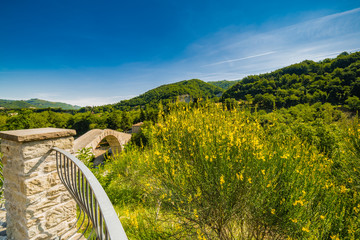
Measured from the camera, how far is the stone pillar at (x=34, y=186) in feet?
6.01

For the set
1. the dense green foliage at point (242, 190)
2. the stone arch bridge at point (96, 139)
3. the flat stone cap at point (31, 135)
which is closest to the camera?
the flat stone cap at point (31, 135)

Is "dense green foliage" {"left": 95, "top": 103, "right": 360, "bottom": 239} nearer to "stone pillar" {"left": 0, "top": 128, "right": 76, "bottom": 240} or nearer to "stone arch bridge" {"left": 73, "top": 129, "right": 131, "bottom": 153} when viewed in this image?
"stone pillar" {"left": 0, "top": 128, "right": 76, "bottom": 240}

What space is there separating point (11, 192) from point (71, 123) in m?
56.7

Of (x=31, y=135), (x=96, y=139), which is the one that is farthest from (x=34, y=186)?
(x=96, y=139)

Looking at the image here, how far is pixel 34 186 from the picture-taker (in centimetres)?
188

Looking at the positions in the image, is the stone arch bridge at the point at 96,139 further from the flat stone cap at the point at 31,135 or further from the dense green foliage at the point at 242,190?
the dense green foliage at the point at 242,190

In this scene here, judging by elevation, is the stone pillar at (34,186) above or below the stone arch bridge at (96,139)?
above

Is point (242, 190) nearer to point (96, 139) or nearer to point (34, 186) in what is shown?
point (34, 186)

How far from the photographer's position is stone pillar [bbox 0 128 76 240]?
1831 millimetres

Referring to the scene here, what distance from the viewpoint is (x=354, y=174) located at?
131 inches

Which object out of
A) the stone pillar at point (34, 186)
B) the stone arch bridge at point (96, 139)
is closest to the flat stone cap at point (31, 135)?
the stone pillar at point (34, 186)

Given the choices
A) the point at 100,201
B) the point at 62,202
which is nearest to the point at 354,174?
the point at 100,201

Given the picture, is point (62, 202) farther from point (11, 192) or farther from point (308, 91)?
point (308, 91)

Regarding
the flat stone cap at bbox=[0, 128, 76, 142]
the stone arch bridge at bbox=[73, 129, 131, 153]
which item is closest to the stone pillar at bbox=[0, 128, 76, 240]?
the flat stone cap at bbox=[0, 128, 76, 142]
